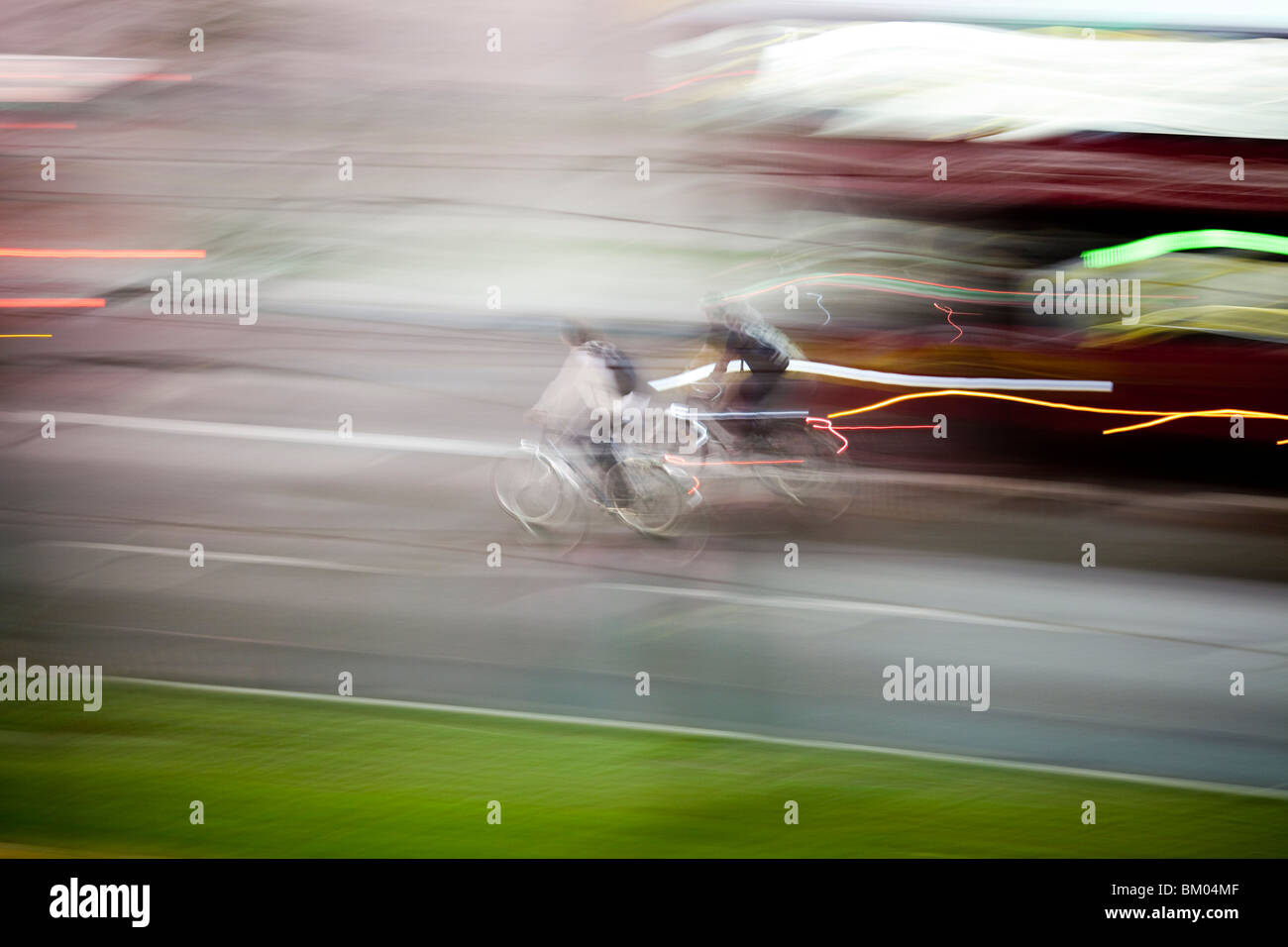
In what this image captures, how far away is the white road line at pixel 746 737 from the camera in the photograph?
7.82 feet

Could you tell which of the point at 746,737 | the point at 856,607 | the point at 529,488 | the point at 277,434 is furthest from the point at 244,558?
the point at 856,607

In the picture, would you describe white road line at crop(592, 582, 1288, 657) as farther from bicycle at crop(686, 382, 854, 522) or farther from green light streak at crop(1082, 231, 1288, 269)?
green light streak at crop(1082, 231, 1288, 269)

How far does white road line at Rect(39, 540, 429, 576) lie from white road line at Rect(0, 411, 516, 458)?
34 centimetres

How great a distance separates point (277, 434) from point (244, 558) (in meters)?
0.38

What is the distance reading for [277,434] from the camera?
2418mm

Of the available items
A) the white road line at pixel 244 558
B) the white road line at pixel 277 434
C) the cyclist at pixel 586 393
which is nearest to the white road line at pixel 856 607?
the cyclist at pixel 586 393

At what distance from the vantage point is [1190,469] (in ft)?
7.75

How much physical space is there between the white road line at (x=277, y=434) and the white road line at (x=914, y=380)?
1.95 feet

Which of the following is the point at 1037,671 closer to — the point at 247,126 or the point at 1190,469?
the point at 1190,469

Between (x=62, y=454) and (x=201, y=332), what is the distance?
549 millimetres

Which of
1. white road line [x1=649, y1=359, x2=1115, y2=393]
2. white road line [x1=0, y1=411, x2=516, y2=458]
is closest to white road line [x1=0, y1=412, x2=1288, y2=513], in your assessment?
white road line [x1=0, y1=411, x2=516, y2=458]

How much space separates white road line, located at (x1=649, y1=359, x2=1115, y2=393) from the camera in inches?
91.5
